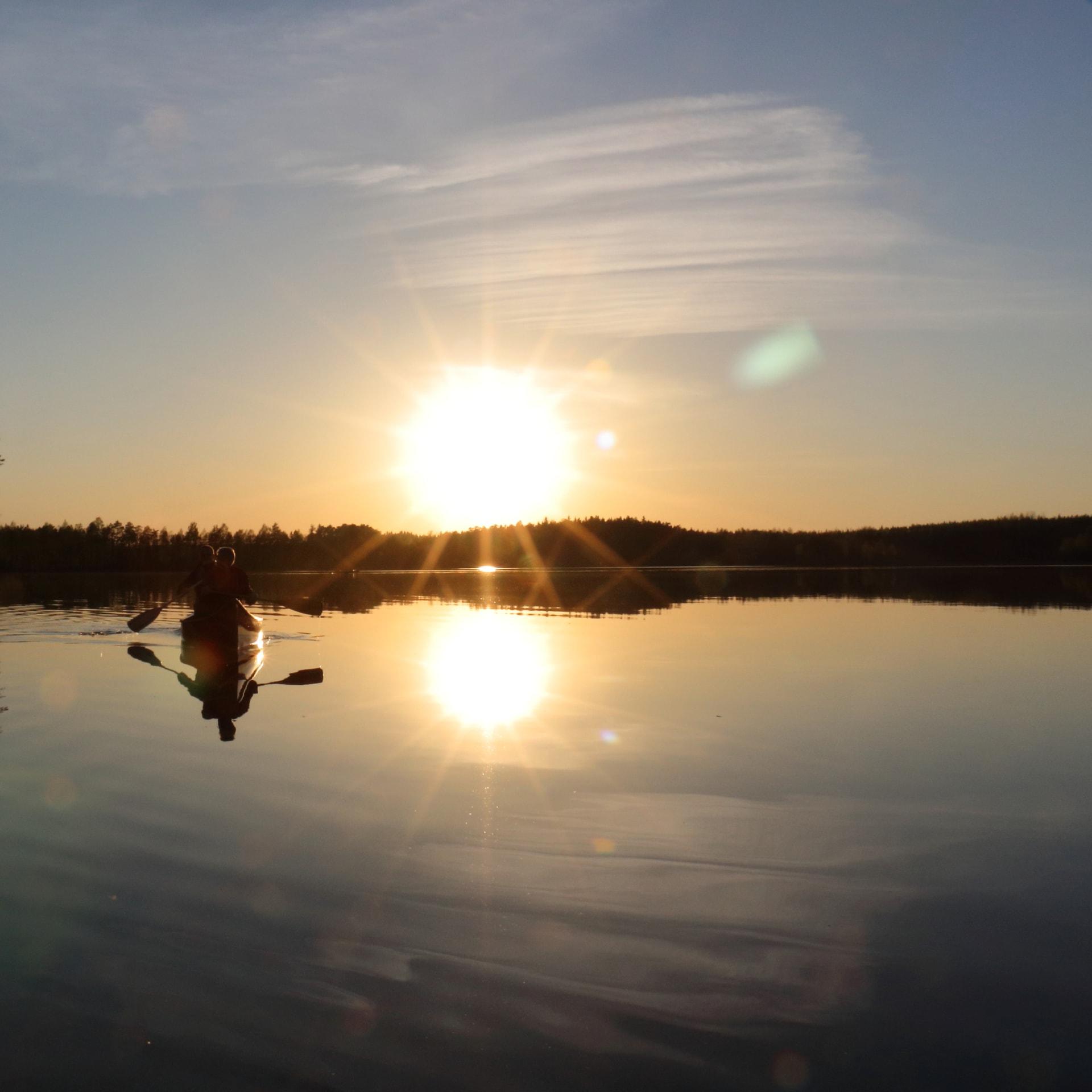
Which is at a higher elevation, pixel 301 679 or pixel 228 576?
pixel 228 576

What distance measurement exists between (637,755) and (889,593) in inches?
1428

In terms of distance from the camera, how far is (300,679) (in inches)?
639

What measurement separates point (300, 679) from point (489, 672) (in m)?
3.26

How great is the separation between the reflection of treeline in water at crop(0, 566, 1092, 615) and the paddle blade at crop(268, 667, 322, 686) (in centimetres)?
827

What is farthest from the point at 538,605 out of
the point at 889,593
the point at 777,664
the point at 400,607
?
the point at 777,664

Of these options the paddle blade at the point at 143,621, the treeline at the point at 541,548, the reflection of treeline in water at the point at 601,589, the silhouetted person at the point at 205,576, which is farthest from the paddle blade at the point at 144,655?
the treeline at the point at 541,548

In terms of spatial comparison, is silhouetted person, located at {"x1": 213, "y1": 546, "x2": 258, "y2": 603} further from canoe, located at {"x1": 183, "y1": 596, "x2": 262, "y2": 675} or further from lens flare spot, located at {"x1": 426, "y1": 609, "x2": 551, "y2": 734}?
lens flare spot, located at {"x1": 426, "y1": 609, "x2": 551, "y2": 734}

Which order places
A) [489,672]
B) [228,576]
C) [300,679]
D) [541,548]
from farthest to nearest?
[541,548] < [228,576] < [489,672] < [300,679]

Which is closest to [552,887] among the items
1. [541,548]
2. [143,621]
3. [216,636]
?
[216,636]

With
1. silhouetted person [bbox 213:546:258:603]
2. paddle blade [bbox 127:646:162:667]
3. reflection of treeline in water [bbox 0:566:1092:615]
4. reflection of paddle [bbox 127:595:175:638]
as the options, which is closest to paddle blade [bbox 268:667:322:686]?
silhouetted person [bbox 213:546:258:603]

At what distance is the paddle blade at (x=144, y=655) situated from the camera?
19.4m

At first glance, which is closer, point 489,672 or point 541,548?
point 489,672

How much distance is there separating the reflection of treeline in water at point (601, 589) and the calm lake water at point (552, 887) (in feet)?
47.1

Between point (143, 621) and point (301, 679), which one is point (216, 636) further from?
point (143, 621)
